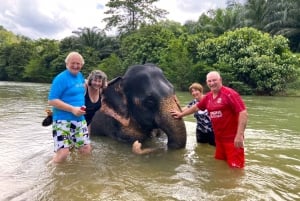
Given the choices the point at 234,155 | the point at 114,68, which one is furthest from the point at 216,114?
the point at 114,68

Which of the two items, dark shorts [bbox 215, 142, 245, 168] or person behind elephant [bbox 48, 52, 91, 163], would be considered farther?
dark shorts [bbox 215, 142, 245, 168]

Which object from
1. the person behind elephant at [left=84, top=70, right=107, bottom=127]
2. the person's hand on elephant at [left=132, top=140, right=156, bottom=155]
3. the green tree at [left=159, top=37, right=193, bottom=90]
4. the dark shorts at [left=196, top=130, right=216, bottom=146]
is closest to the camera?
the person behind elephant at [left=84, top=70, right=107, bottom=127]

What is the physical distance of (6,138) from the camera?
6.76m

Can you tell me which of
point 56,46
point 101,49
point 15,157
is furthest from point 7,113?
point 56,46

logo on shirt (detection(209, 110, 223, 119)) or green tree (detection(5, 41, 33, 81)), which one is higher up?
green tree (detection(5, 41, 33, 81))

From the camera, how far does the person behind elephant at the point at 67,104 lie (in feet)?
14.5

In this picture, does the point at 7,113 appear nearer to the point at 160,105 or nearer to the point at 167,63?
the point at 160,105

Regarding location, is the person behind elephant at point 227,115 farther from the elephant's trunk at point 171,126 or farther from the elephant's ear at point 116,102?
the elephant's ear at point 116,102

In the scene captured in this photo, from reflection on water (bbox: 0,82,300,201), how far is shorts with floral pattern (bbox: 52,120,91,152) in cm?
31

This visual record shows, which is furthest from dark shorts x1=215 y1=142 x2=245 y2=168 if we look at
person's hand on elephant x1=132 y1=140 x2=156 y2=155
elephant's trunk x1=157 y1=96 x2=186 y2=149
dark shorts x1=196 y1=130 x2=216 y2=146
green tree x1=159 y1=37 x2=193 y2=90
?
green tree x1=159 y1=37 x2=193 y2=90

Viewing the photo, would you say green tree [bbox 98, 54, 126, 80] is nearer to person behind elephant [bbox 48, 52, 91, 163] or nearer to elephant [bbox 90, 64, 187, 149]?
elephant [bbox 90, 64, 187, 149]

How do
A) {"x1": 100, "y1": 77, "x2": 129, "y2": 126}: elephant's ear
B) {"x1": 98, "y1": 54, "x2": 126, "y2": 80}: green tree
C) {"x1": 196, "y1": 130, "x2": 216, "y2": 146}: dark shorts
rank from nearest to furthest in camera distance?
{"x1": 100, "y1": 77, "x2": 129, "y2": 126}: elephant's ear → {"x1": 196, "y1": 130, "x2": 216, "y2": 146}: dark shorts → {"x1": 98, "y1": 54, "x2": 126, "y2": 80}: green tree

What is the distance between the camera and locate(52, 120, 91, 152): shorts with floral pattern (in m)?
4.56

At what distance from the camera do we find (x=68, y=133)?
464 cm
